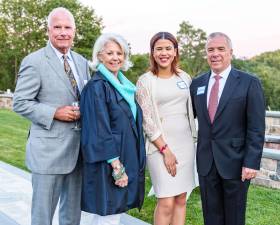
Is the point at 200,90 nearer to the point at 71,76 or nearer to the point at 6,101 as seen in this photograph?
the point at 71,76

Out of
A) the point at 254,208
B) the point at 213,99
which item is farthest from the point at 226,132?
the point at 254,208

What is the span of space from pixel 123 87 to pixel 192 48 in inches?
2068

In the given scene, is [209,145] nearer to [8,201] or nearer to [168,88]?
[168,88]

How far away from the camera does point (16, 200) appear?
5.05 meters

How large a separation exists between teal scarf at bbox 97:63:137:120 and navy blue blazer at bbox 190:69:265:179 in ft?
1.78

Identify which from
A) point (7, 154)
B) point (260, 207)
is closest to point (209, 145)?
point (260, 207)

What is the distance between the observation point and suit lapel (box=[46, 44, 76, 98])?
2992 millimetres

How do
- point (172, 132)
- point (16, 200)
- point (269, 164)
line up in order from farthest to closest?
point (269, 164), point (16, 200), point (172, 132)

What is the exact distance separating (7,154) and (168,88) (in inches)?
226

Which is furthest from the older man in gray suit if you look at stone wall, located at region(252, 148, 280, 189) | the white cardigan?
stone wall, located at region(252, 148, 280, 189)

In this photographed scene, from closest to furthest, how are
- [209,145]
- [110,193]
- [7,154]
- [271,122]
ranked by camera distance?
[110,193] → [209,145] → [7,154] → [271,122]

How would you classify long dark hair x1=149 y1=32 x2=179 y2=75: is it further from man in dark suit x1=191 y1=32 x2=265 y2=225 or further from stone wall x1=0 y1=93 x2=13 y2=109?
stone wall x1=0 y1=93 x2=13 y2=109

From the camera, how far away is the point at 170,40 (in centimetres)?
331

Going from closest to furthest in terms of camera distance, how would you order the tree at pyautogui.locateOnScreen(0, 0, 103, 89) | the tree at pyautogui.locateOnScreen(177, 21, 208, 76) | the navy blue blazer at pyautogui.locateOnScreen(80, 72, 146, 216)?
1. the navy blue blazer at pyautogui.locateOnScreen(80, 72, 146, 216)
2. the tree at pyautogui.locateOnScreen(0, 0, 103, 89)
3. the tree at pyautogui.locateOnScreen(177, 21, 208, 76)
